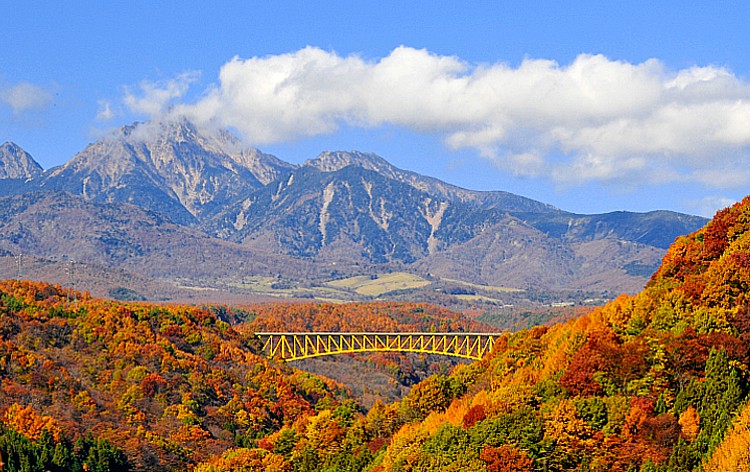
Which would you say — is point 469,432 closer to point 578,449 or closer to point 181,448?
point 578,449

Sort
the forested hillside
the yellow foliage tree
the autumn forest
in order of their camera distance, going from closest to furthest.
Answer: the forested hillside < the autumn forest < the yellow foliage tree

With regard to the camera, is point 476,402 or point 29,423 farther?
point 29,423

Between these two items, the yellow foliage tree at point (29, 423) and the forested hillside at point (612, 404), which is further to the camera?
the yellow foliage tree at point (29, 423)

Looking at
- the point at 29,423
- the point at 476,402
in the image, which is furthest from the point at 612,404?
the point at 29,423

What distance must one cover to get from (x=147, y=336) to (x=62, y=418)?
40.9 meters

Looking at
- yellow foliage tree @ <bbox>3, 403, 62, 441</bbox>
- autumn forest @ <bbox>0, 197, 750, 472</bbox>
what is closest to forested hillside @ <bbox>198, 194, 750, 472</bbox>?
autumn forest @ <bbox>0, 197, 750, 472</bbox>

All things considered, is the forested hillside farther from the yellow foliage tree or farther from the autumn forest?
the yellow foliage tree

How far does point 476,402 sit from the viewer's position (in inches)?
3132

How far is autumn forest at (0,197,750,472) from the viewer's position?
222 ft

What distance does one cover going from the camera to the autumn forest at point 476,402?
67562mm

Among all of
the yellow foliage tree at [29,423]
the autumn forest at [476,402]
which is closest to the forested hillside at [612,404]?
the autumn forest at [476,402]

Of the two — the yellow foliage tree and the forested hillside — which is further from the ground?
the forested hillside

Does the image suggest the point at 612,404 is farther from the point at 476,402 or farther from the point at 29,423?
A: the point at 29,423

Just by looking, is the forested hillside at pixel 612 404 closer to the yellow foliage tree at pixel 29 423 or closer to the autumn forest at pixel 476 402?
the autumn forest at pixel 476 402
